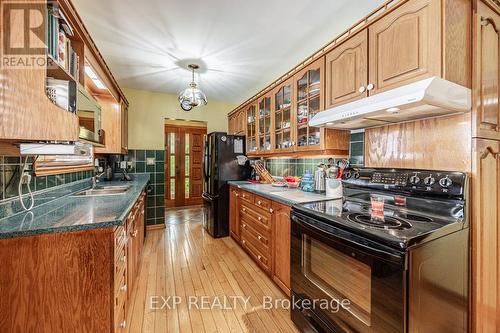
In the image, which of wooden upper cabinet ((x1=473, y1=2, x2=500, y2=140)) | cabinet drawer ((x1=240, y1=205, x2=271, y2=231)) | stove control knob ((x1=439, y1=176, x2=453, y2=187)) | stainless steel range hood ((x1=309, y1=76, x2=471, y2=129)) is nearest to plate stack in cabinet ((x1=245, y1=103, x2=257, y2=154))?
cabinet drawer ((x1=240, y1=205, x2=271, y2=231))

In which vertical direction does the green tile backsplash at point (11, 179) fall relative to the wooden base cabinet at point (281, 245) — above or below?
above

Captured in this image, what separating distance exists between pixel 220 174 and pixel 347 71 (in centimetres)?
223

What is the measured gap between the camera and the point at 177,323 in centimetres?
160

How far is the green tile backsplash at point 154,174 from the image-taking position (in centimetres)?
376

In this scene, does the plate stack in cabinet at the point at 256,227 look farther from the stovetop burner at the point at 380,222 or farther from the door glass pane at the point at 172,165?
the door glass pane at the point at 172,165

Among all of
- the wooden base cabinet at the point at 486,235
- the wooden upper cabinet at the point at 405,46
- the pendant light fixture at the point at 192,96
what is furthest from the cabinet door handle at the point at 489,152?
the pendant light fixture at the point at 192,96

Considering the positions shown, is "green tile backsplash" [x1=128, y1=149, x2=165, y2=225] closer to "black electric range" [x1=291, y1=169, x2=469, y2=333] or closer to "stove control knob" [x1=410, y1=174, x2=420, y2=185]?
"black electric range" [x1=291, y1=169, x2=469, y2=333]

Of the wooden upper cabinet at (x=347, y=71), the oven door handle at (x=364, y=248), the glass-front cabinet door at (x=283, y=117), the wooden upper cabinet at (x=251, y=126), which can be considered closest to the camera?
the oven door handle at (x=364, y=248)

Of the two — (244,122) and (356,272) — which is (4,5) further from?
(244,122)

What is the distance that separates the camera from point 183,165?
17.7 feet

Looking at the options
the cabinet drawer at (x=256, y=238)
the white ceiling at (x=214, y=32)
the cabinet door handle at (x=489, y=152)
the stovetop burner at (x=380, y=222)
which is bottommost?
the cabinet drawer at (x=256, y=238)

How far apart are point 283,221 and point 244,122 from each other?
86.6 inches

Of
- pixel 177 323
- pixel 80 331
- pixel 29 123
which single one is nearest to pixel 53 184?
pixel 29 123

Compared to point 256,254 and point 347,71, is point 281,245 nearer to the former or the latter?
point 256,254
